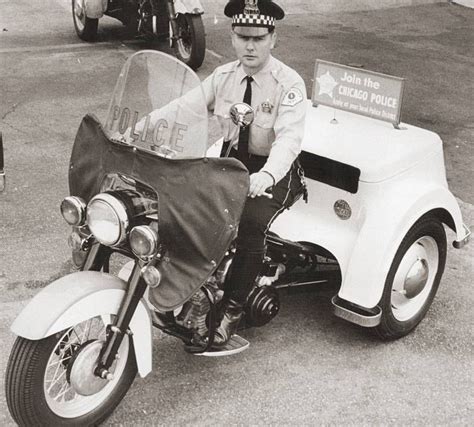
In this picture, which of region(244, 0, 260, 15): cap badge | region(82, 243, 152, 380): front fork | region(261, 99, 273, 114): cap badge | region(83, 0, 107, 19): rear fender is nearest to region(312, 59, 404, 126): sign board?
region(261, 99, 273, 114): cap badge

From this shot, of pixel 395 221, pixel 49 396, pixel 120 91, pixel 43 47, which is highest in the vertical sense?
pixel 120 91

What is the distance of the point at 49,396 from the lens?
10.5 feet

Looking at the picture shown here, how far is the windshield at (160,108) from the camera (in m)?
3.17

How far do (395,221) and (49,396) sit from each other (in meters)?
1.76

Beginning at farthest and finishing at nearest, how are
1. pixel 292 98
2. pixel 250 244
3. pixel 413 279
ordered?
pixel 413 279 → pixel 292 98 → pixel 250 244

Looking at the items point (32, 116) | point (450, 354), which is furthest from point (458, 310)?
point (32, 116)

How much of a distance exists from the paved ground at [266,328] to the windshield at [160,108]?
1175 mm

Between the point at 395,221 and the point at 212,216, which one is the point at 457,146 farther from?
the point at 212,216

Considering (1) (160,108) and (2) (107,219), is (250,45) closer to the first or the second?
(1) (160,108)

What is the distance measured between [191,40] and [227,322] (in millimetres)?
5459

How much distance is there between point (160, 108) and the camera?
10.7 feet

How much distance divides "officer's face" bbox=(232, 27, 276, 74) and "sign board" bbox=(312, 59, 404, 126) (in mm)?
884

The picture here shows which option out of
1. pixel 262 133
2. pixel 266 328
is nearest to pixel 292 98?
pixel 262 133

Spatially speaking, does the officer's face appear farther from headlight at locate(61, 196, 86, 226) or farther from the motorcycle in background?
the motorcycle in background
